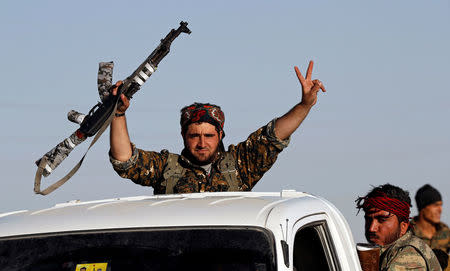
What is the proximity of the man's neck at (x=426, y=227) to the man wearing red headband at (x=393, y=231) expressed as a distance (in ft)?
26.1

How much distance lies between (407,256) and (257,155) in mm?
1489

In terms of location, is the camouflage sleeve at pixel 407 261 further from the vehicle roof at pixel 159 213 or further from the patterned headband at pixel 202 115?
the patterned headband at pixel 202 115

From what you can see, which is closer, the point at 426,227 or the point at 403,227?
the point at 403,227

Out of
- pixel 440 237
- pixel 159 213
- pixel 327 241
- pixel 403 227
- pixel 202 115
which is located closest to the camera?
pixel 159 213

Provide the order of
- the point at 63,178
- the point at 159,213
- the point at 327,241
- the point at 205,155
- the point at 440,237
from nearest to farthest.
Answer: the point at 159,213
the point at 327,241
the point at 63,178
the point at 205,155
the point at 440,237

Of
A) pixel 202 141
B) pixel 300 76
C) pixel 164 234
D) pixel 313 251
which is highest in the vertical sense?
pixel 300 76

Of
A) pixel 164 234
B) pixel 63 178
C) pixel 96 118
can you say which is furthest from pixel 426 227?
pixel 164 234

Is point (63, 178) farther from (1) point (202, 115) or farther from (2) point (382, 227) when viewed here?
(2) point (382, 227)

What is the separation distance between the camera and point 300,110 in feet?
24.2

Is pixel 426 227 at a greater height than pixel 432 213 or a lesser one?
lesser

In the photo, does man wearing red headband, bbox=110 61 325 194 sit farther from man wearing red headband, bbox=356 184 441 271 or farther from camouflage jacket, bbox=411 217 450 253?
camouflage jacket, bbox=411 217 450 253

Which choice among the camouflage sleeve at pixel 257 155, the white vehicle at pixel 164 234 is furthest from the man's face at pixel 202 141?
the white vehicle at pixel 164 234

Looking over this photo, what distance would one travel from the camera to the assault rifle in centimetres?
657

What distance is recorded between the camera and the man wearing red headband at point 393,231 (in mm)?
6332
